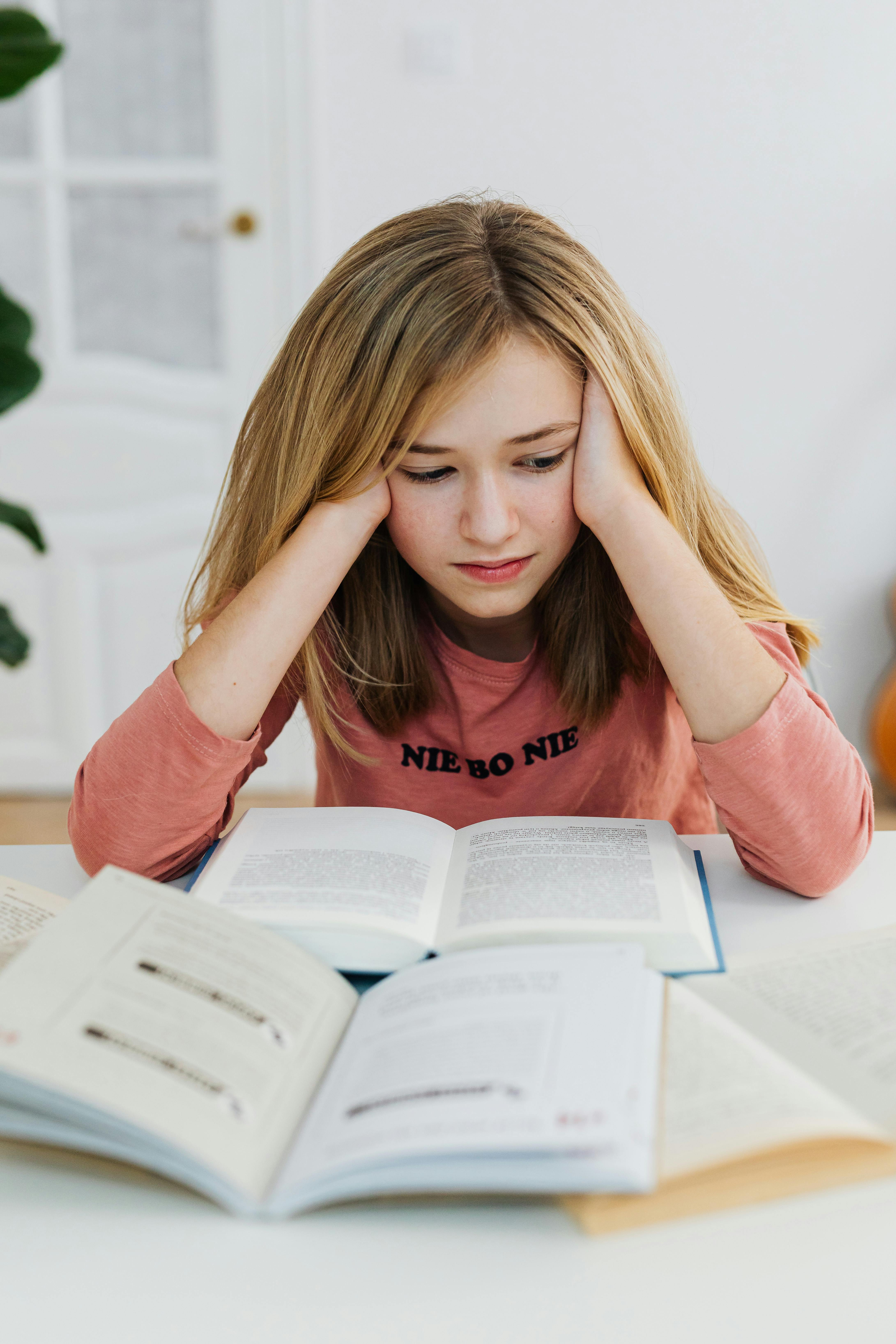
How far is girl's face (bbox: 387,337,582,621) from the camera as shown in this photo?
777 mm

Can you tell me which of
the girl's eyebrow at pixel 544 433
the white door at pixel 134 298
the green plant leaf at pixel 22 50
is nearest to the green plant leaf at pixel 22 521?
the green plant leaf at pixel 22 50

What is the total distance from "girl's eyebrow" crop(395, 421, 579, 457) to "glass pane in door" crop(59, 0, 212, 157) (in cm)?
160

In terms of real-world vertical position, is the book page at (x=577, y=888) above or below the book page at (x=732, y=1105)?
below

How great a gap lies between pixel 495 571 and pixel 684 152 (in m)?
1.58

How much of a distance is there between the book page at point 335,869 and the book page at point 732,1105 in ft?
0.59

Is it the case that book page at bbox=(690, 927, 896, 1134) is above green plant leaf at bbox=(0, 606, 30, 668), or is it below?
below

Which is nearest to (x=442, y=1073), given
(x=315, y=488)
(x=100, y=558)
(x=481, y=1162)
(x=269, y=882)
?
(x=481, y=1162)

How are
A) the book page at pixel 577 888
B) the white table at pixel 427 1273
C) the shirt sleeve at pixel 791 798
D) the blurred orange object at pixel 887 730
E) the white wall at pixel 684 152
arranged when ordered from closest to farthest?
the white table at pixel 427 1273 < the book page at pixel 577 888 < the shirt sleeve at pixel 791 798 < the white wall at pixel 684 152 < the blurred orange object at pixel 887 730

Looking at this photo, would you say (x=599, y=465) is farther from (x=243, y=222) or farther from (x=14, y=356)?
(x=243, y=222)

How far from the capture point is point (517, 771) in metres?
0.95

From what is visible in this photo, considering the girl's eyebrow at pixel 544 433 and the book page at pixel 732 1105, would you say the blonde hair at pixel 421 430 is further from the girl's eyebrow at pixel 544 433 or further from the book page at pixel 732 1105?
the book page at pixel 732 1105

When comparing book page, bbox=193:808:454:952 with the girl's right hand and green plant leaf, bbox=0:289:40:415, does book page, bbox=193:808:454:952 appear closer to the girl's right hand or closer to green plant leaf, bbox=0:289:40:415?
the girl's right hand

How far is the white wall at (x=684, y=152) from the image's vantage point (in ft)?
6.66

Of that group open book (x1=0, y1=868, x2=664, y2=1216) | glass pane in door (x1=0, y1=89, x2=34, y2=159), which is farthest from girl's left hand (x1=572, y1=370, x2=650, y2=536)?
glass pane in door (x1=0, y1=89, x2=34, y2=159)
